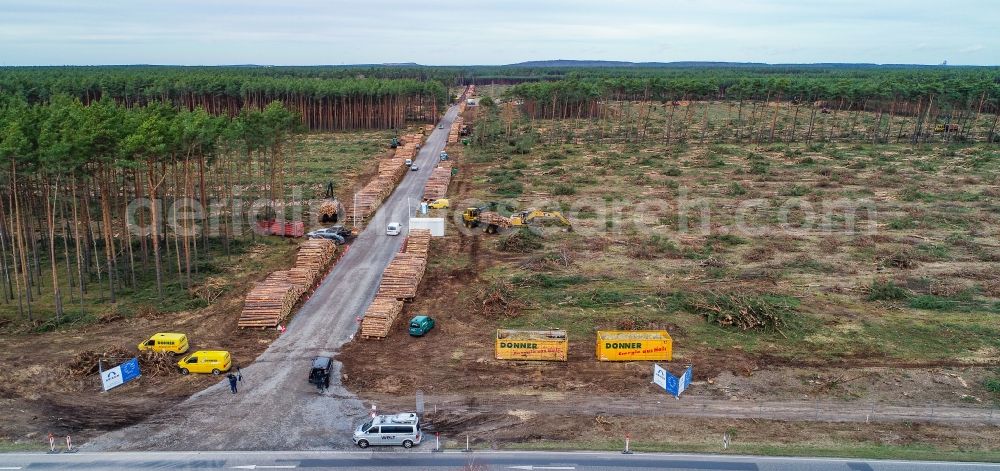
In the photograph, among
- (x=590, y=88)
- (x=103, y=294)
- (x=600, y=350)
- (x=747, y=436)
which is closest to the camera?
(x=747, y=436)

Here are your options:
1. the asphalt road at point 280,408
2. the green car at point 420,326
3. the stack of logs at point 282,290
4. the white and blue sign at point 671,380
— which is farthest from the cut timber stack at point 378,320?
the white and blue sign at point 671,380

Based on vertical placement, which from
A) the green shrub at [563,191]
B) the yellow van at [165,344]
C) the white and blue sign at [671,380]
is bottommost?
the yellow van at [165,344]

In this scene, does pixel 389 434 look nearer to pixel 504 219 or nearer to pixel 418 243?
pixel 418 243

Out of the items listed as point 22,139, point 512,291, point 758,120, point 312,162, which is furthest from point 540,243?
point 758,120

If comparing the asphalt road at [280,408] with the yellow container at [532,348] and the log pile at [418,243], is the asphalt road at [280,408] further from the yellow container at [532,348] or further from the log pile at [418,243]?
the yellow container at [532,348]

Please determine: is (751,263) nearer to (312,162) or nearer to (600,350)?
(600,350)

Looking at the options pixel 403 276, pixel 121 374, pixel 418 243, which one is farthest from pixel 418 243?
pixel 121 374
